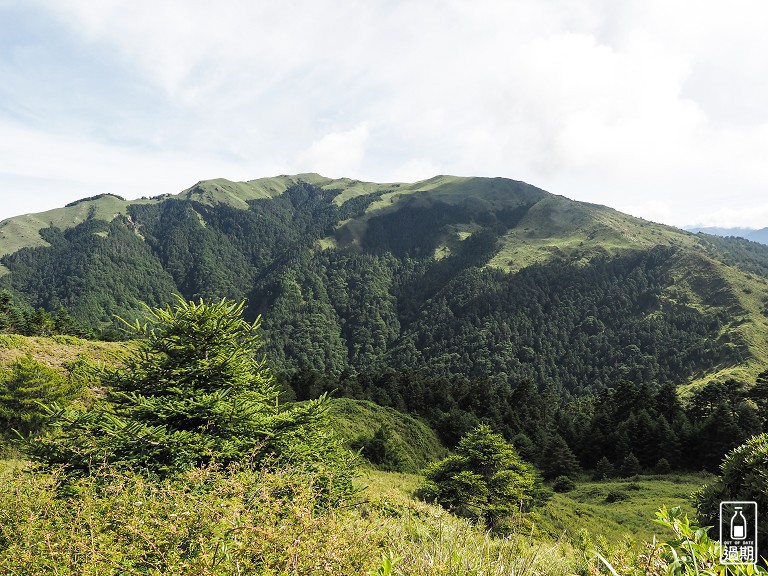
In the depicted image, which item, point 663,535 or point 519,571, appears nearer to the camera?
point 519,571

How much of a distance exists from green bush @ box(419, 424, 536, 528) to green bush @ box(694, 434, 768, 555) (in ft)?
27.9

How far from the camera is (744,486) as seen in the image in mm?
7809

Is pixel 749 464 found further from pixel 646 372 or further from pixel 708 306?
pixel 708 306

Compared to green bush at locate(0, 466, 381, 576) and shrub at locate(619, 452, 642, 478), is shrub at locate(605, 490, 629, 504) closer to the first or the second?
shrub at locate(619, 452, 642, 478)

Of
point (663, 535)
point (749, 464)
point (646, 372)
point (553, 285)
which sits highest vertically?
point (553, 285)

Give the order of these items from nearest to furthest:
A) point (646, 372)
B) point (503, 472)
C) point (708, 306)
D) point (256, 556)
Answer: point (256, 556), point (503, 472), point (646, 372), point (708, 306)

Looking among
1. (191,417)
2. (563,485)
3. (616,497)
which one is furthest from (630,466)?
(191,417)

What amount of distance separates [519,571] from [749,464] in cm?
661

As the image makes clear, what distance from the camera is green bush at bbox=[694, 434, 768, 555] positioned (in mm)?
7410

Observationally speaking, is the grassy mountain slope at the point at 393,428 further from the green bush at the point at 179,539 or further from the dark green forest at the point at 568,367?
the green bush at the point at 179,539

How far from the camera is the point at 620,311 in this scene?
166250 millimetres

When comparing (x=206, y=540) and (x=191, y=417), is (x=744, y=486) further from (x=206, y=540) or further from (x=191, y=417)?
(x=191, y=417)

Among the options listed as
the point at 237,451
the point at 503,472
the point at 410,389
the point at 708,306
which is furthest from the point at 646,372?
the point at 237,451

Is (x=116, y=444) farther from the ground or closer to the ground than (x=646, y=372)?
farther from the ground
